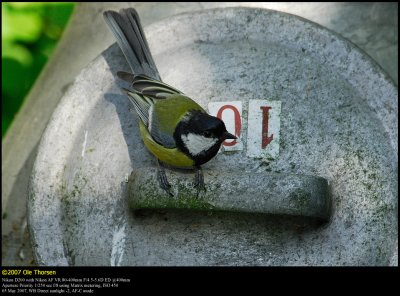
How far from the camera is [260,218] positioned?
75.1 inches

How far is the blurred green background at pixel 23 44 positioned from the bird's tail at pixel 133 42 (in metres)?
0.96

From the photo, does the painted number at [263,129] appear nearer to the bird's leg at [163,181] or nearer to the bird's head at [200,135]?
the bird's head at [200,135]

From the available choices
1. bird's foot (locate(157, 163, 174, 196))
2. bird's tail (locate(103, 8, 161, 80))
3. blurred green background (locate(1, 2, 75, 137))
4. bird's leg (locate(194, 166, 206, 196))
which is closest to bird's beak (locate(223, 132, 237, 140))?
bird's leg (locate(194, 166, 206, 196))

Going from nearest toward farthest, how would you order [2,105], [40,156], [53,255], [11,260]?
1. [53,255]
2. [40,156]
3. [11,260]
4. [2,105]

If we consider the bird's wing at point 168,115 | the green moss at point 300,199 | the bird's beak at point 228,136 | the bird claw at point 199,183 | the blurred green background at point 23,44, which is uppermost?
the blurred green background at point 23,44

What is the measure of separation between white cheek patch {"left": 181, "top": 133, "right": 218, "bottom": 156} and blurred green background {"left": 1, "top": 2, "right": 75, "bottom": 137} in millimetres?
1467

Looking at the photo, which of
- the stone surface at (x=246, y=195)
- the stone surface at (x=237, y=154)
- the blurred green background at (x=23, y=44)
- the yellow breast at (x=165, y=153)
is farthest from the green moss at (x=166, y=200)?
the blurred green background at (x=23, y=44)

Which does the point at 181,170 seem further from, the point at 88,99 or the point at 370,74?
the point at 370,74

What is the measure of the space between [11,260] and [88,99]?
4.03ft

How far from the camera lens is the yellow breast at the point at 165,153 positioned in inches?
81.5

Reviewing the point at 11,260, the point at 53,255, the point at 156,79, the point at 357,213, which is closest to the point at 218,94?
the point at 156,79

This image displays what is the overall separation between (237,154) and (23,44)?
171cm

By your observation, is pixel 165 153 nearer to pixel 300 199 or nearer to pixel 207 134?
pixel 207 134
